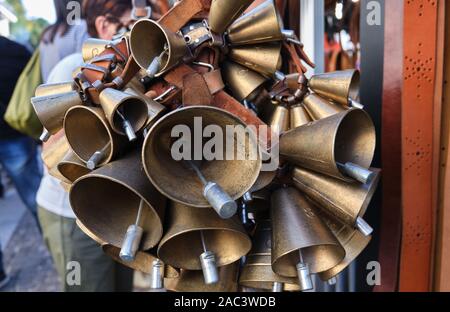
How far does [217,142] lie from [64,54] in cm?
143

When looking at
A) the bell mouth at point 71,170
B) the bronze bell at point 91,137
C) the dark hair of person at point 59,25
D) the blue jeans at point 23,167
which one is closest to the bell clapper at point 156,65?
the bronze bell at point 91,137

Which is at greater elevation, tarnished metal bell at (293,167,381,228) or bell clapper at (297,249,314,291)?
tarnished metal bell at (293,167,381,228)

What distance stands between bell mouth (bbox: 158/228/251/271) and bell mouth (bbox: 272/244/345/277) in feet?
0.22

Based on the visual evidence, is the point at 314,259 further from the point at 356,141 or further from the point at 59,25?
the point at 59,25

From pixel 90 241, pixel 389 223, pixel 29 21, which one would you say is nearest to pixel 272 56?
pixel 389 223

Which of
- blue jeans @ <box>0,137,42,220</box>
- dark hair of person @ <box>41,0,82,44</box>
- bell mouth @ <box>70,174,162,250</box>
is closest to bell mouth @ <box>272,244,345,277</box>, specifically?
bell mouth @ <box>70,174,162,250</box>

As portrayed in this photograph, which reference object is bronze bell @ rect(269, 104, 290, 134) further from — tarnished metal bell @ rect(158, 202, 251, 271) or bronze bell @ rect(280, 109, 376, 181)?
tarnished metal bell @ rect(158, 202, 251, 271)

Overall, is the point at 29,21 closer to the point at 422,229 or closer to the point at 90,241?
the point at 90,241

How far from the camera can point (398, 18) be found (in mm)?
963

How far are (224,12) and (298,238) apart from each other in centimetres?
39

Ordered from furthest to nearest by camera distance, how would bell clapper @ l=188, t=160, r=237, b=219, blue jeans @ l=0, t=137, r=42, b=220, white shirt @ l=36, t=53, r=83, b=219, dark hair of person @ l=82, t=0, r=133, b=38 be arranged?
blue jeans @ l=0, t=137, r=42, b=220 < dark hair of person @ l=82, t=0, r=133, b=38 < white shirt @ l=36, t=53, r=83, b=219 < bell clapper @ l=188, t=160, r=237, b=219

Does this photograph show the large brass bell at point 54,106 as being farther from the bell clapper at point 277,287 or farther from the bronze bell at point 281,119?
the bell clapper at point 277,287

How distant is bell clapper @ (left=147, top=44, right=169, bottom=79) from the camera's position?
65 centimetres

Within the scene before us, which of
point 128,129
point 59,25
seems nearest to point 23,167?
point 59,25
